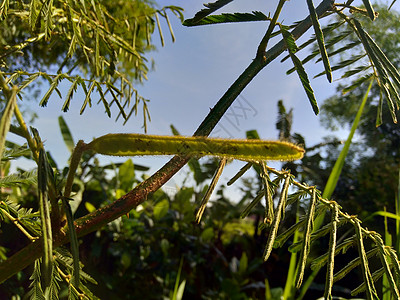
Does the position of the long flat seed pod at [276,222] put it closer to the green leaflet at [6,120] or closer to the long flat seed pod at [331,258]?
the long flat seed pod at [331,258]

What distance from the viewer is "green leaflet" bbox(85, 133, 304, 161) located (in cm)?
17

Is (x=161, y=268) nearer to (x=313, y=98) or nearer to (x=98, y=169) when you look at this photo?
(x=98, y=169)

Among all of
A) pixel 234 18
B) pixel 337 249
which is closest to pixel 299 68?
pixel 234 18

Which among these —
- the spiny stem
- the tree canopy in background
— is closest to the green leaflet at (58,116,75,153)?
the tree canopy in background

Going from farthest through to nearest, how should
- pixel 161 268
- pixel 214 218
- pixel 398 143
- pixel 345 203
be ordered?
pixel 398 143, pixel 345 203, pixel 214 218, pixel 161 268

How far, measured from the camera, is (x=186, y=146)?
0.17m

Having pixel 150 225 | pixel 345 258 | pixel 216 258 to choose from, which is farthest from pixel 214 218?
pixel 345 258

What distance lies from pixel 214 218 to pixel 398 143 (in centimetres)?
227

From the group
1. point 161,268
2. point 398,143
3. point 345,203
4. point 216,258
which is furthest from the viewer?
point 398,143

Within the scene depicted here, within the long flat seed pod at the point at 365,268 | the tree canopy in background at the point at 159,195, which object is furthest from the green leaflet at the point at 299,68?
the long flat seed pod at the point at 365,268

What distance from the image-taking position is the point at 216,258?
5.87ft

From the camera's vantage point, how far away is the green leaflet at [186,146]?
0.55 ft

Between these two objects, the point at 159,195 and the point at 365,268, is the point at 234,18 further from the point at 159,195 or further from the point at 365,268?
the point at 159,195

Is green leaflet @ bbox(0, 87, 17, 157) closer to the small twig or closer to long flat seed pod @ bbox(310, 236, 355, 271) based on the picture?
the small twig
